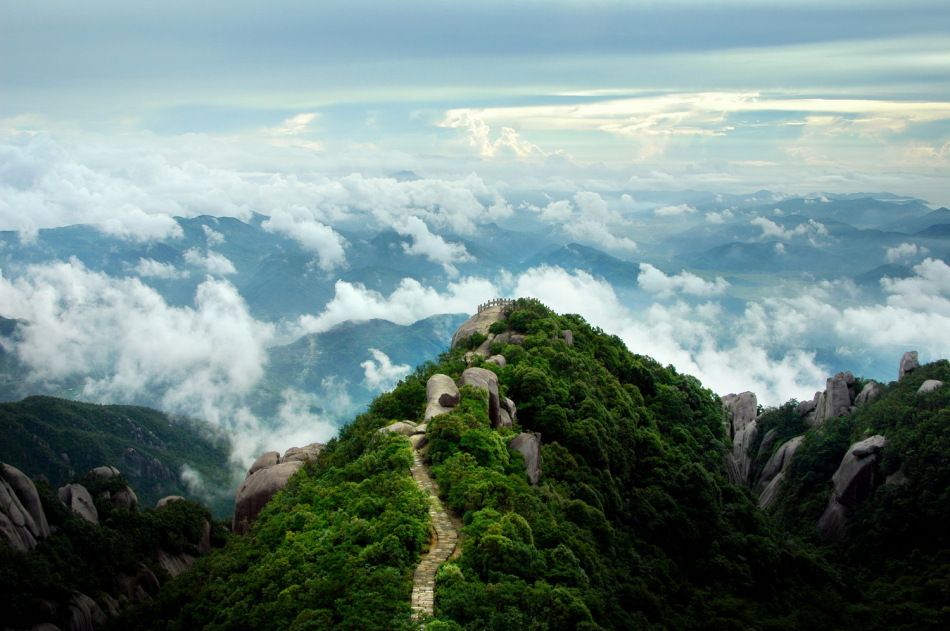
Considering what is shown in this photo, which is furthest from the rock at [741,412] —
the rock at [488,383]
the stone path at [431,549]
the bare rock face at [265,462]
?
the stone path at [431,549]

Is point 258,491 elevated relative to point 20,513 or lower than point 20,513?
elevated

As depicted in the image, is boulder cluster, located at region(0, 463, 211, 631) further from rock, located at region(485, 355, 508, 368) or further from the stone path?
the stone path

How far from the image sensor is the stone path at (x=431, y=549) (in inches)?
814

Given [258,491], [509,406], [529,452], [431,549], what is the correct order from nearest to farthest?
[431,549] < [529,452] < [258,491] < [509,406]

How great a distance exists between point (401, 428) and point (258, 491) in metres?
12.6

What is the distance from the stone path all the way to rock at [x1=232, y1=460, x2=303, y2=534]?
1427 centimetres

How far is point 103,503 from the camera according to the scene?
249 ft

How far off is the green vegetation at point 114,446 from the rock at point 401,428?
10917 cm

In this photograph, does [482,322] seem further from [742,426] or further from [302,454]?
[742,426]

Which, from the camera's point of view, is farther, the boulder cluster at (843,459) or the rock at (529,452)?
the boulder cluster at (843,459)

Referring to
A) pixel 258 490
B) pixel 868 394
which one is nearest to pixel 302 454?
pixel 258 490

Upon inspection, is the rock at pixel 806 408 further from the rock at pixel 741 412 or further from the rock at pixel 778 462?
the rock at pixel 778 462

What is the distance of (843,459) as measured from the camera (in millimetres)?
65000

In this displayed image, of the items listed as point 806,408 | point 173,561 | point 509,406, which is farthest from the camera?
point 806,408
